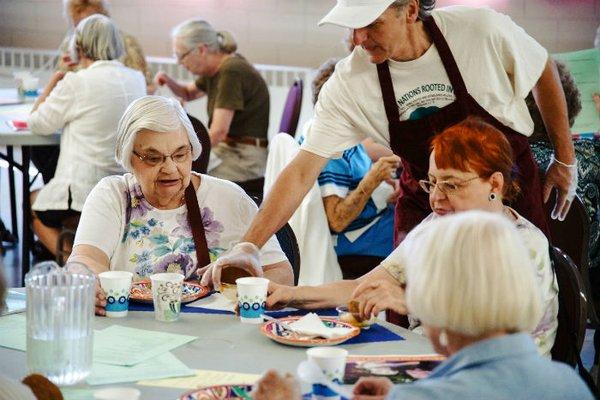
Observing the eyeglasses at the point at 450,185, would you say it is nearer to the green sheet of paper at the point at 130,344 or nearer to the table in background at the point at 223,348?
the table in background at the point at 223,348

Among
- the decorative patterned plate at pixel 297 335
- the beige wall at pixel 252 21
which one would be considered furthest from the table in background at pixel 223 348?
the beige wall at pixel 252 21

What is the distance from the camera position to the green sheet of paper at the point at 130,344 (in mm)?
2104

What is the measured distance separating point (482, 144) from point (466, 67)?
0.44 m

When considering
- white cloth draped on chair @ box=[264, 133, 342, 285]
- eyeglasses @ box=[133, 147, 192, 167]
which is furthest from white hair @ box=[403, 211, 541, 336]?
white cloth draped on chair @ box=[264, 133, 342, 285]

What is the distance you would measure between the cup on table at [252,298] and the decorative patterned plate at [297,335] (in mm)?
58

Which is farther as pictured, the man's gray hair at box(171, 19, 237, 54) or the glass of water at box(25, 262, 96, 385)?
the man's gray hair at box(171, 19, 237, 54)

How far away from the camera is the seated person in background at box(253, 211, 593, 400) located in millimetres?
1476

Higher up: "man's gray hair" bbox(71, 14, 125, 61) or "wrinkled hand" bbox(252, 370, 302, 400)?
"wrinkled hand" bbox(252, 370, 302, 400)

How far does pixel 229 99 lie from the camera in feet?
19.3

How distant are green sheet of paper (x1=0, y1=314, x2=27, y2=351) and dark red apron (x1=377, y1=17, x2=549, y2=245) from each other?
1.23 meters

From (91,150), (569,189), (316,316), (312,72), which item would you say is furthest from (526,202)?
(312,72)

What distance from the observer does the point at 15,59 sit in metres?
8.52

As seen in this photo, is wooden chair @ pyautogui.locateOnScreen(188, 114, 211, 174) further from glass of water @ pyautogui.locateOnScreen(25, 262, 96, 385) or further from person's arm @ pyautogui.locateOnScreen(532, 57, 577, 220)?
glass of water @ pyautogui.locateOnScreen(25, 262, 96, 385)

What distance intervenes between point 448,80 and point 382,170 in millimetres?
1051
